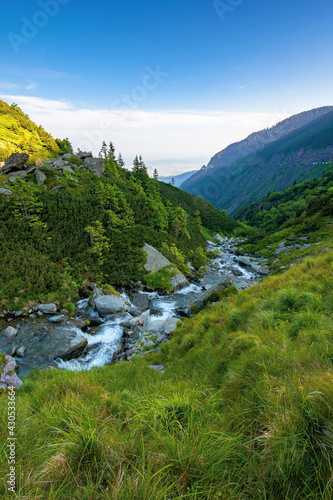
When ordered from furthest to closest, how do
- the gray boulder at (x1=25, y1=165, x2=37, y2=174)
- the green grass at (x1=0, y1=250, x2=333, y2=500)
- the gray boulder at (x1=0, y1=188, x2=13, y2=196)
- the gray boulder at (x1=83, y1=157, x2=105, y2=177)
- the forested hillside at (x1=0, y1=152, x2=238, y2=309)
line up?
1. the gray boulder at (x1=83, y1=157, x2=105, y2=177)
2. the gray boulder at (x1=25, y1=165, x2=37, y2=174)
3. the gray boulder at (x1=0, y1=188, x2=13, y2=196)
4. the forested hillside at (x1=0, y1=152, x2=238, y2=309)
5. the green grass at (x1=0, y1=250, x2=333, y2=500)

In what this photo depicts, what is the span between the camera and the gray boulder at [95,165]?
51.1 meters

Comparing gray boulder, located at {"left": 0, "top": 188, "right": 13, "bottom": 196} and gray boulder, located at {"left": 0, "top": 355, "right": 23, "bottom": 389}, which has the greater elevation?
gray boulder, located at {"left": 0, "top": 188, "right": 13, "bottom": 196}

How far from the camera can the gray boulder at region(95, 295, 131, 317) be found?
60.5 feet

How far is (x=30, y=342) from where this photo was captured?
13.7 meters

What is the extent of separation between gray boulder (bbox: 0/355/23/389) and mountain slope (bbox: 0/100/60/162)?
1606 inches

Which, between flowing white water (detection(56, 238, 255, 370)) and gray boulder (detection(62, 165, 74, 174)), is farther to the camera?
gray boulder (detection(62, 165, 74, 174))

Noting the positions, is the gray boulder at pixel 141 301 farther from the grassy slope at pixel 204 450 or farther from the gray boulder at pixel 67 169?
the gray boulder at pixel 67 169

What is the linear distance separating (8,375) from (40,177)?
3531cm

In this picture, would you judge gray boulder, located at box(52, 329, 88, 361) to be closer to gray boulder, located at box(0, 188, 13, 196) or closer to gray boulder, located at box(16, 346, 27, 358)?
gray boulder, located at box(16, 346, 27, 358)

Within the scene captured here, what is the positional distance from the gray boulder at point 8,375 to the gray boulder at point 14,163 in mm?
36653

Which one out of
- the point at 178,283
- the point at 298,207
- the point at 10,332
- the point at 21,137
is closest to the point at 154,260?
the point at 178,283

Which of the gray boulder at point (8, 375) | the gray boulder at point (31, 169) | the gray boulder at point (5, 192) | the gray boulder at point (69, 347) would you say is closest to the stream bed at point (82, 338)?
the gray boulder at point (69, 347)

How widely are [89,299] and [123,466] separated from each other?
67.7ft

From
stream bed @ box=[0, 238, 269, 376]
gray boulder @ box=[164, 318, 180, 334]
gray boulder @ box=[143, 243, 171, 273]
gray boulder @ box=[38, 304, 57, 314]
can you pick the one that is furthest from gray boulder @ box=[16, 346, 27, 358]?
gray boulder @ box=[143, 243, 171, 273]
